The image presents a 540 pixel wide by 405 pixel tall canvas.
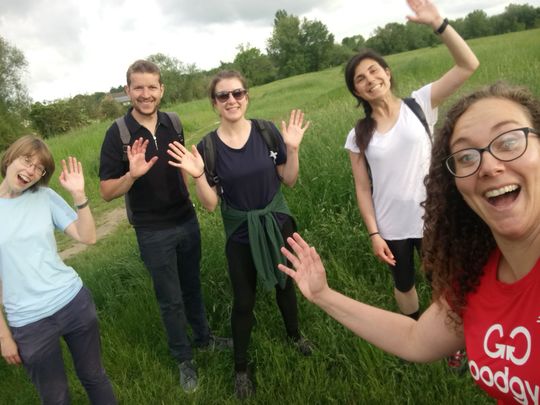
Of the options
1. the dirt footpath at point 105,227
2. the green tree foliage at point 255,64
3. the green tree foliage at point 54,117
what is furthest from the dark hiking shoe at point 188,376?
the green tree foliage at point 255,64

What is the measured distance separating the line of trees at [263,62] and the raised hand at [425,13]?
2556 cm

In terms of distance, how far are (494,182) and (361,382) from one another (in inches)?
69.3

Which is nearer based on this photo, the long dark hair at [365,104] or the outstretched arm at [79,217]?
the outstretched arm at [79,217]

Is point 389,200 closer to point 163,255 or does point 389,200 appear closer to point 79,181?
point 163,255

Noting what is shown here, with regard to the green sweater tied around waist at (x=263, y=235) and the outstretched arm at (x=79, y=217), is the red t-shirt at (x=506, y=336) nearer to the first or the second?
the green sweater tied around waist at (x=263, y=235)

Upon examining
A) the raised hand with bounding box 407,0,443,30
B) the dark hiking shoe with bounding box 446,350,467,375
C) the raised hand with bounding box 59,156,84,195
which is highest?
the raised hand with bounding box 407,0,443,30

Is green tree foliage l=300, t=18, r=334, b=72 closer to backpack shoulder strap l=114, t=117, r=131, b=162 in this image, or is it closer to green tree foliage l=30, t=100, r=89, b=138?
green tree foliage l=30, t=100, r=89, b=138

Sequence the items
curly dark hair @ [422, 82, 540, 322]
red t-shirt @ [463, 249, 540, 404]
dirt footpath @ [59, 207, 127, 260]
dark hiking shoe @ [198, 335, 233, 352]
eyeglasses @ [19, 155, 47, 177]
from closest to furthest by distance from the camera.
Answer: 1. red t-shirt @ [463, 249, 540, 404]
2. curly dark hair @ [422, 82, 540, 322]
3. eyeglasses @ [19, 155, 47, 177]
4. dark hiking shoe @ [198, 335, 233, 352]
5. dirt footpath @ [59, 207, 127, 260]

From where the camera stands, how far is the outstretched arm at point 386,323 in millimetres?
1524

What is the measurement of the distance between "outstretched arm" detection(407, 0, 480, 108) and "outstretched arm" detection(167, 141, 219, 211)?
157 centimetres

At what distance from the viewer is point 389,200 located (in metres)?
2.55

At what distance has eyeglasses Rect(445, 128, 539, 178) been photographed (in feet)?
3.83

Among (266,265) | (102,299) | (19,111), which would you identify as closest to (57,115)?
(19,111)

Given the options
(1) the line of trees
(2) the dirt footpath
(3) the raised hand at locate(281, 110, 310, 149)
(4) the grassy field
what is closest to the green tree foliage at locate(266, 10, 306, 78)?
(1) the line of trees
